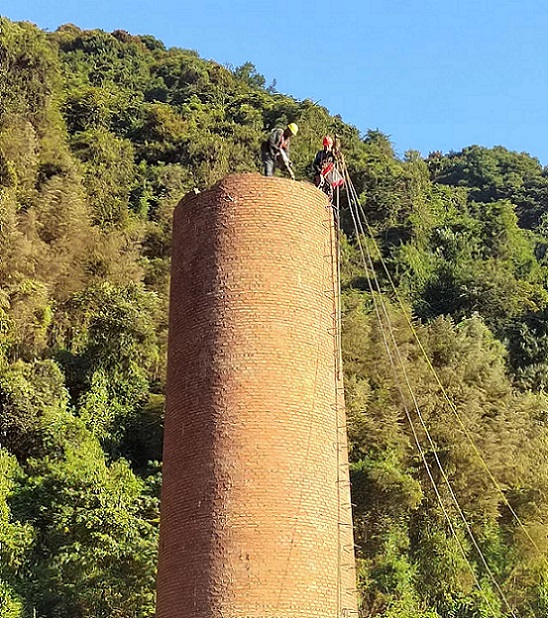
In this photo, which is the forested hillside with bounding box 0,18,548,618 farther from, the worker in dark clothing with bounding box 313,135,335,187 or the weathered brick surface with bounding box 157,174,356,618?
the weathered brick surface with bounding box 157,174,356,618

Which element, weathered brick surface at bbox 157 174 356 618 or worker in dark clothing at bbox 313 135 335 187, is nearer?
weathered brick surface at bbox 157 174 356 618

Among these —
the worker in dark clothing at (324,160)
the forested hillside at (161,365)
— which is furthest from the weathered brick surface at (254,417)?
the forested hillside at (161,365)

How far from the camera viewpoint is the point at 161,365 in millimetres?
22125

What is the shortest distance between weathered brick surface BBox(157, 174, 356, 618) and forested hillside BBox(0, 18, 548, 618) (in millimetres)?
6765

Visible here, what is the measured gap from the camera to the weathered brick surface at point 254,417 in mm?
9453

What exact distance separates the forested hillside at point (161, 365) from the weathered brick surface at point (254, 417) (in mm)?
6765

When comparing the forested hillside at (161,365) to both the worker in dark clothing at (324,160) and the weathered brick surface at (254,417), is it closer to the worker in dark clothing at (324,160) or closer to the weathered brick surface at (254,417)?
the worker in dark clothing at (324,160)

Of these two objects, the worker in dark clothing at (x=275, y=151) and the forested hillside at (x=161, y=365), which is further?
the forested hillside at (x=161, y=365)

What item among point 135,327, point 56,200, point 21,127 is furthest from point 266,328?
point 21,127

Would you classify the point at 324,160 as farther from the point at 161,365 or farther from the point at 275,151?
the point at 161,365

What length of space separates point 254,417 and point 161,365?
12452 millimetres

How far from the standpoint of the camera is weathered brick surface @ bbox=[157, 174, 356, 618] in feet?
31.0

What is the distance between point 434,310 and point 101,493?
1496 centimetres

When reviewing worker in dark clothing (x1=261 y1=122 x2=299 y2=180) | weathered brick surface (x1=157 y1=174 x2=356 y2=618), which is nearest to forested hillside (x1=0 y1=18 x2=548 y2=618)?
worker in dark clothing (x1=261 y1=122 x2=299 y2=180)
